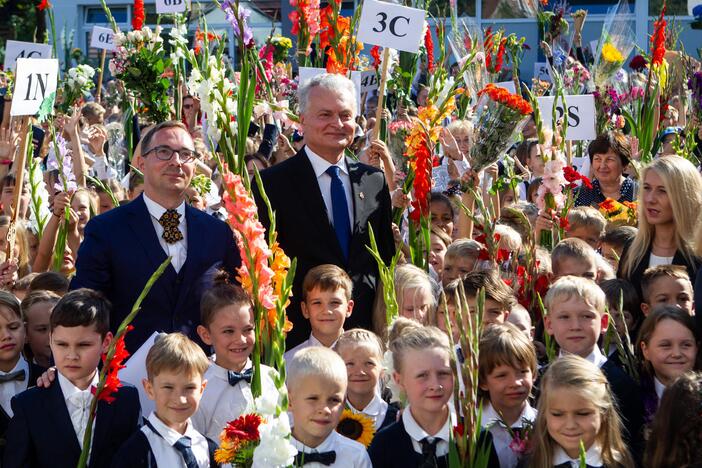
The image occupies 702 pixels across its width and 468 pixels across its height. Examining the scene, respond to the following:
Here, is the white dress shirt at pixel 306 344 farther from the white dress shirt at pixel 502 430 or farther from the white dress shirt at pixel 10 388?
the white dress shirt at pixel 10 388

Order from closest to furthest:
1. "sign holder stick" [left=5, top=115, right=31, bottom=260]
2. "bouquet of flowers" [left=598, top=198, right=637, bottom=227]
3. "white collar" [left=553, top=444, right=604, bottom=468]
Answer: "white collar" [left=553, top=444, right=604, bottom=468], "sign holder stick" [left=5, top=115, right=31, bottom=260], "bouquet of flowers" [left=598, top=198, right=637, bottom=227]

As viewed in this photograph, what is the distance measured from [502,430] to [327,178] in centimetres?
133

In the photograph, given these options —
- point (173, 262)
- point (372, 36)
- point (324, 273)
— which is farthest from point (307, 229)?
point (372, 36)

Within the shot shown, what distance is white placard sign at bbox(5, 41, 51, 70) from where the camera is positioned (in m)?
7.86

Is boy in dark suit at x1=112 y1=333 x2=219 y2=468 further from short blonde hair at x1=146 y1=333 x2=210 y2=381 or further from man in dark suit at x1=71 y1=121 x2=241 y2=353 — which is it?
man in dark suit at x1=71 y1=121 x2=241 y2=353

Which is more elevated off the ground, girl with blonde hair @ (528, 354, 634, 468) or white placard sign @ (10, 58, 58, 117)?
white placard sign @ (10, 58, 58, 117)

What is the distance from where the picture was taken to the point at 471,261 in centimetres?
552

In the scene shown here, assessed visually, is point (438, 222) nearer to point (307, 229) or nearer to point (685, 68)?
point (307, 229)

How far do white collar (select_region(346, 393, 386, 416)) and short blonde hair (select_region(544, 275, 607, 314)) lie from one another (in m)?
0.78

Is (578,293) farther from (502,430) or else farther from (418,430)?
(418,430)

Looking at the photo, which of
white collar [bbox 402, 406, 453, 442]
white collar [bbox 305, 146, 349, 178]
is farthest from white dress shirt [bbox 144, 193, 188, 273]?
white collar [bbox 402, 406, 453, 442]

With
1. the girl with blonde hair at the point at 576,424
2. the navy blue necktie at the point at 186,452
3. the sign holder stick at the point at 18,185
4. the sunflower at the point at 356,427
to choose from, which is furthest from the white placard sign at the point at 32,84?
the girl with blonde hair at the point at 576,424

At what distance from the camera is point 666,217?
16.8 ft

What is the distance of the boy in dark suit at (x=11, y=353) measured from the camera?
4.67m
